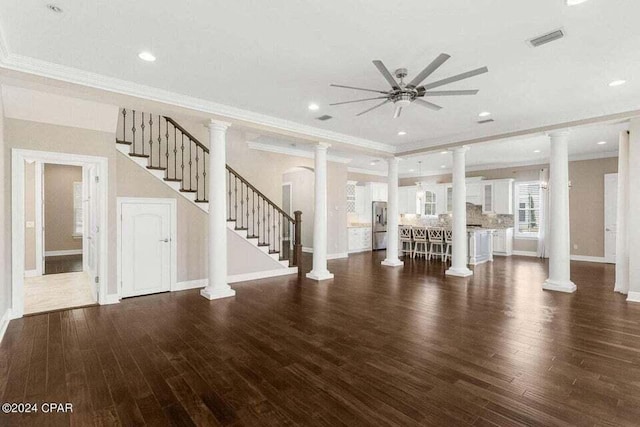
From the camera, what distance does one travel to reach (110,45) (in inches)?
130

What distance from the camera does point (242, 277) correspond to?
6.47 metres

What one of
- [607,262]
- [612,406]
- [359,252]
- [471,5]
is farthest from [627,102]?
[359,252]

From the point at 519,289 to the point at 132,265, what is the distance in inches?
271

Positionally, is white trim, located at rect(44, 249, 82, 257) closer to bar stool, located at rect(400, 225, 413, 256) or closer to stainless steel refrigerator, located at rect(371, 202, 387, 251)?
stainless steel refrigerator, located at rect(371, 202, 387, 251)

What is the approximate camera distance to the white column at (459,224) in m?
7.20

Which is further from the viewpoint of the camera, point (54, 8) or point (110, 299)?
point (110, 299)

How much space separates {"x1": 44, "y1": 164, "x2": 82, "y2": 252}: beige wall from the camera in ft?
31.3

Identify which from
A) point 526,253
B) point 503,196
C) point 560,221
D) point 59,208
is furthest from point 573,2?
point 59,208

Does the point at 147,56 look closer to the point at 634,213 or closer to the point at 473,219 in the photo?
the point at 634,213

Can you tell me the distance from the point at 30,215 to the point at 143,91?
506cm

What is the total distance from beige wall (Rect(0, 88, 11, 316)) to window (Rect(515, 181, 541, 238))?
1246cm

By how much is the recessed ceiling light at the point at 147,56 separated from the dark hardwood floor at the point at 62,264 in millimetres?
6095

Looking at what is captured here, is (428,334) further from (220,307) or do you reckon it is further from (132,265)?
(132,265)

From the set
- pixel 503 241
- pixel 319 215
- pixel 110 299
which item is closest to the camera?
pixel 110 299
